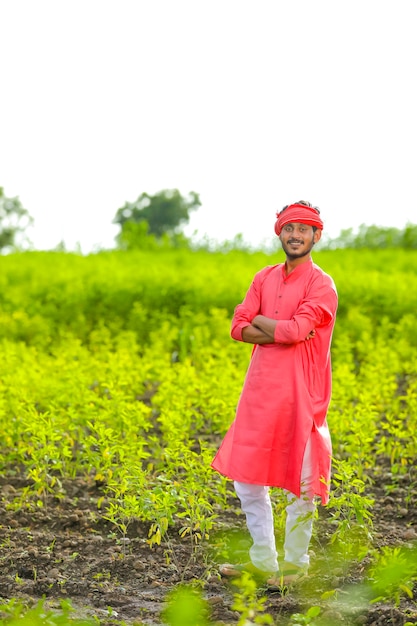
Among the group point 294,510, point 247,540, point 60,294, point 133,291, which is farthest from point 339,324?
point 294,510

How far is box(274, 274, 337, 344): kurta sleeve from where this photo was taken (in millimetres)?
3975

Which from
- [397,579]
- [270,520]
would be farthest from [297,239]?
[397,579]

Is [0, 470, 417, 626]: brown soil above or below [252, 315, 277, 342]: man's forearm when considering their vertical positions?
below

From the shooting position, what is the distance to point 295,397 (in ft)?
13.3

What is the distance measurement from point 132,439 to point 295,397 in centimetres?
191

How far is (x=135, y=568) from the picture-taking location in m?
4.44

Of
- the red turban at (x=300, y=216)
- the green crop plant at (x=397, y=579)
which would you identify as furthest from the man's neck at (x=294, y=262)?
the green crop plant at (x=397, y=579)

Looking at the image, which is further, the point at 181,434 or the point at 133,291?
the point at 133,291

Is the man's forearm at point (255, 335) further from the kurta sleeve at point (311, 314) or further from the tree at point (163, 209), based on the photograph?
the tree at point (163, 209)

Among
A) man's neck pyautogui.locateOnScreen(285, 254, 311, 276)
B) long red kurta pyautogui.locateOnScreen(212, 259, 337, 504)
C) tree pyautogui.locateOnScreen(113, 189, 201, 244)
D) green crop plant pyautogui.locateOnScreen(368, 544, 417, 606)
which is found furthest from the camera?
tree pyautogui.locateOnScreen(113, 189, 201, 244)

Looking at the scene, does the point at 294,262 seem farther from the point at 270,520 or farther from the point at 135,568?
the point at 135,568

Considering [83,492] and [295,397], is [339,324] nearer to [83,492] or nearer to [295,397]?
[83,492]

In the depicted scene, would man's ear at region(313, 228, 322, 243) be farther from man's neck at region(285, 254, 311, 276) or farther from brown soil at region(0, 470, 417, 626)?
brown soil at region(0, 470, 417, 626)

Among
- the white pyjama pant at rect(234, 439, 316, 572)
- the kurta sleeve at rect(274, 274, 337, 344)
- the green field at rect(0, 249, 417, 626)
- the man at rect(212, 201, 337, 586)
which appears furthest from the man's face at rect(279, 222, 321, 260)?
the green field at rect(0, 249, 417, 626)
